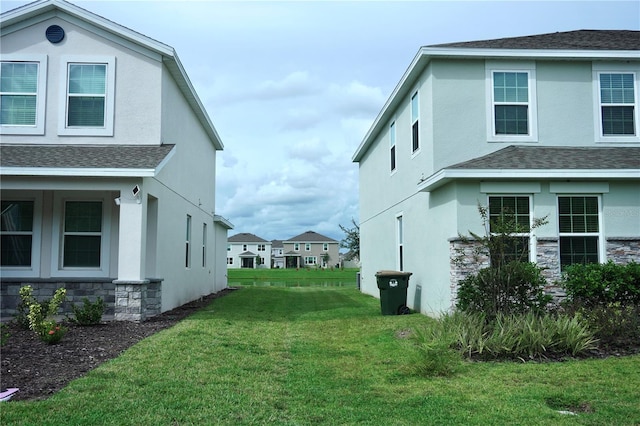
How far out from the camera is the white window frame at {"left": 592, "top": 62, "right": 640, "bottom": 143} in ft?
44.2

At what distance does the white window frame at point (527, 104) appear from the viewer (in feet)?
43.0

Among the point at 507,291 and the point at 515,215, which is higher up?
the point at 515,215

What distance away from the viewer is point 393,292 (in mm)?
13992

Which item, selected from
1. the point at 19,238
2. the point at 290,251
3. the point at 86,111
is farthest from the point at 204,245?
the point at 290,251

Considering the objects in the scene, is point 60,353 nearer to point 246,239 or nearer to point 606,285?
point 606,285

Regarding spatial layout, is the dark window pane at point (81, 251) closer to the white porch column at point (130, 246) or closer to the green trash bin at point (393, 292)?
the white porch column at point (130, 246)

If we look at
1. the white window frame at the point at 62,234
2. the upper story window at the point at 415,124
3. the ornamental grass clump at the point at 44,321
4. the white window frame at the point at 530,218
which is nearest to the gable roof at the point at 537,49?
the upper story window at the point at 415,124

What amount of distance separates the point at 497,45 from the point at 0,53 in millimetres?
12347

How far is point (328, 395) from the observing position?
6.46m

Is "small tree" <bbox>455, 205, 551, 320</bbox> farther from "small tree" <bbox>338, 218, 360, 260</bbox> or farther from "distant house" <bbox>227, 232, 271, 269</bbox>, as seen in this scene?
"distant house" <bbox>227, 232, 271, 269</bbox>

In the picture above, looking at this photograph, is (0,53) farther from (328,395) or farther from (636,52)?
(636,52)

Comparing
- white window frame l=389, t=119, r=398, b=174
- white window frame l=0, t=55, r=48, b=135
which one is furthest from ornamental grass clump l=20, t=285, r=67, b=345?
white window frame l=389, t=119, r=398, b=174

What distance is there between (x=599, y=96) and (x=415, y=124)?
14.8 ft

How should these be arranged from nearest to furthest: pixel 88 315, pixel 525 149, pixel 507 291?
pixel 507 291 < pixel 88 315 < pixel 525 149
